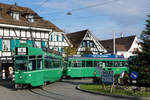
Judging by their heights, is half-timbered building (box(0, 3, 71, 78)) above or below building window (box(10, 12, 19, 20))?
below

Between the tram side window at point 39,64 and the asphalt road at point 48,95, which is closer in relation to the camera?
the asphalt road at point 48,95

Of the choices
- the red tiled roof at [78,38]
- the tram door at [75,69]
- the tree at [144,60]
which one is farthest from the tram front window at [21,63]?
the red tiled roof at [78,38]

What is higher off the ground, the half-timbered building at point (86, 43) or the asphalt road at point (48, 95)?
the half-timbered building at point (86, 43)

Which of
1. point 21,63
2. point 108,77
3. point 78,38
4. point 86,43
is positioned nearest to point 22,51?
point 21,63

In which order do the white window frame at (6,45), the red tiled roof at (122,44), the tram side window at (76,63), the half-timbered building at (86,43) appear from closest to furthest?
the tram side window at (76,63), the white window frame at (6,45), the half-timbered building at (86,43), the red tiled roof at (122,44)

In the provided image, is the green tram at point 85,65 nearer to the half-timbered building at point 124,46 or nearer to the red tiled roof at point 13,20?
the red tiled roof at point 13,20

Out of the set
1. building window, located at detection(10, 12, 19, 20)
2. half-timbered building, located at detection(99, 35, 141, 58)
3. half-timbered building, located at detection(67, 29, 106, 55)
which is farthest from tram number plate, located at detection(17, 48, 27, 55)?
half-timbered building, located at detection(99, 35, 141, 58)

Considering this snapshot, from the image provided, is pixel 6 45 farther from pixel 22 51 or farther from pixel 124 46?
pixel 124 46

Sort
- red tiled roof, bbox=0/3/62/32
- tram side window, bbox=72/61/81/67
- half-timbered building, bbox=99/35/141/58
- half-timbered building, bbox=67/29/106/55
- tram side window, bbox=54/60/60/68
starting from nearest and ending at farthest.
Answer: tram side window, bbox=54/60/60/68 → tram side window, bbox=72/61/81/67 → red tiled roof, bbox=0/3/62/32 → half-timbered building, bbox=67/29/106/55 → half-timbered building, bbox=99/35/141/58

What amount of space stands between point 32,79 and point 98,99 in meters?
5.79

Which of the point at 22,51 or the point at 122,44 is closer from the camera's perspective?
the point at 22,51

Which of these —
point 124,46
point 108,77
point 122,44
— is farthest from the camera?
point 122,44

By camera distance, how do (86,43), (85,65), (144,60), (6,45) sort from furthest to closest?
(86,43)
(6,45)
(85,65)
(144,60)

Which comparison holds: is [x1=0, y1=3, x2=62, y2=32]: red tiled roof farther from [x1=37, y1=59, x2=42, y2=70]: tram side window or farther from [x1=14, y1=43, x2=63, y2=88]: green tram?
[x1=37, y1=59, x2=42, y2=70]: tram side window
